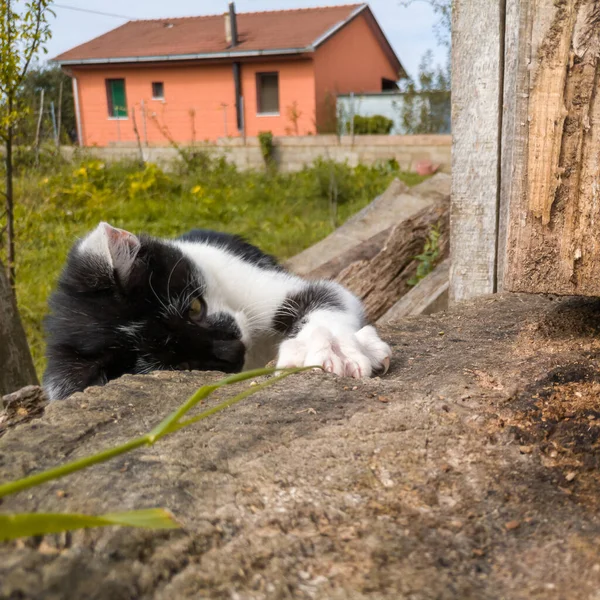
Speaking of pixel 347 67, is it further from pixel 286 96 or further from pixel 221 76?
pixel 221 76

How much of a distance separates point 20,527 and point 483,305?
2010 millimetres

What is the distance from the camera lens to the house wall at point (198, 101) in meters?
17.5

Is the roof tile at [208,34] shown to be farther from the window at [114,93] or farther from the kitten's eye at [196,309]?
the kitten's eye at [196,309]

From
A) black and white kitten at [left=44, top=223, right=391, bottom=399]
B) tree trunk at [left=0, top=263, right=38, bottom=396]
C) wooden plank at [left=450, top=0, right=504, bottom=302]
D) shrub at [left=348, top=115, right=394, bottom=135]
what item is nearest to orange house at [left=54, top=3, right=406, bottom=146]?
shrub at [left=348, top=115, right=394, bottom=135]

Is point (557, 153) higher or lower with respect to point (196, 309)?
higher

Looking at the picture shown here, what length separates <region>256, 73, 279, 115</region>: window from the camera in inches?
714

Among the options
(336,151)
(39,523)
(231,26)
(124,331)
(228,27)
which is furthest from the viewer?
(228,27)

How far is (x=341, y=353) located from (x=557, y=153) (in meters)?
0.76

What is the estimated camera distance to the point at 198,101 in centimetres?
1825

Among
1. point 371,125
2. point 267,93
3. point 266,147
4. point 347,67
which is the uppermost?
point 347,67

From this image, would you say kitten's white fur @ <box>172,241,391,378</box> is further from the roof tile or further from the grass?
the roof tile

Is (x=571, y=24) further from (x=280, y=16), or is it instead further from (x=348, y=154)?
(x=280, y=16)

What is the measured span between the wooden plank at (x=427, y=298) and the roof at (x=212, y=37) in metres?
14.7

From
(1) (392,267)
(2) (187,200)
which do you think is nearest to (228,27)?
(2) (187,200)
